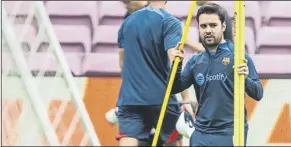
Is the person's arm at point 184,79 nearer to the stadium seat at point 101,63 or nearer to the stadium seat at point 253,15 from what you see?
the stadium seat at point 253,15

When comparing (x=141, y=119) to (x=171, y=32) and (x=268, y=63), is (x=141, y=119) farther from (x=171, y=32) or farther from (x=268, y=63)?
(x=268, y=63)

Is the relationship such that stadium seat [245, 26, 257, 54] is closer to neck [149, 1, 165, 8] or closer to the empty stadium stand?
the empty stadium stand

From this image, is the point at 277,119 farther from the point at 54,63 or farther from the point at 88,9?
the point at 88,9

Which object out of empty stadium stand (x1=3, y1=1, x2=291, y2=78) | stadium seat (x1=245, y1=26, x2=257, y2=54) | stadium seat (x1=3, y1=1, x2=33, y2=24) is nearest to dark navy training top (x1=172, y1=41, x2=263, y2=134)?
empty stadium stand (x1=3, y1=1, x2=291, y2=78)

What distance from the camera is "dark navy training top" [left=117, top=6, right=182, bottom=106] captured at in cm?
363

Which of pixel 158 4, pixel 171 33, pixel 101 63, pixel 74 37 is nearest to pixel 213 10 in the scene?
pixel 171 33

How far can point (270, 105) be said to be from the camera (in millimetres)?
3152

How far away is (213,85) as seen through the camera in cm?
277

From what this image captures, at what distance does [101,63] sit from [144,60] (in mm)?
1566

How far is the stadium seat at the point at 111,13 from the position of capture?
5.60m

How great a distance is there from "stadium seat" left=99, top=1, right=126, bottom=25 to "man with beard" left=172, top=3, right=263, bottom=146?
8.94 ft

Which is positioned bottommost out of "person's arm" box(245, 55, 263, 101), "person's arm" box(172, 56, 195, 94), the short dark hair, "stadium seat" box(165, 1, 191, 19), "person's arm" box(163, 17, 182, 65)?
"stadium seat" box(165, 1, 191, 19)

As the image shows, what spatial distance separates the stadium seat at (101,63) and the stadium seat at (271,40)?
82 cm

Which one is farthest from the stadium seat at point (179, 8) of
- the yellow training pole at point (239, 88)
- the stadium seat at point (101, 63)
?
the yellow training pole at point (239, 88)
